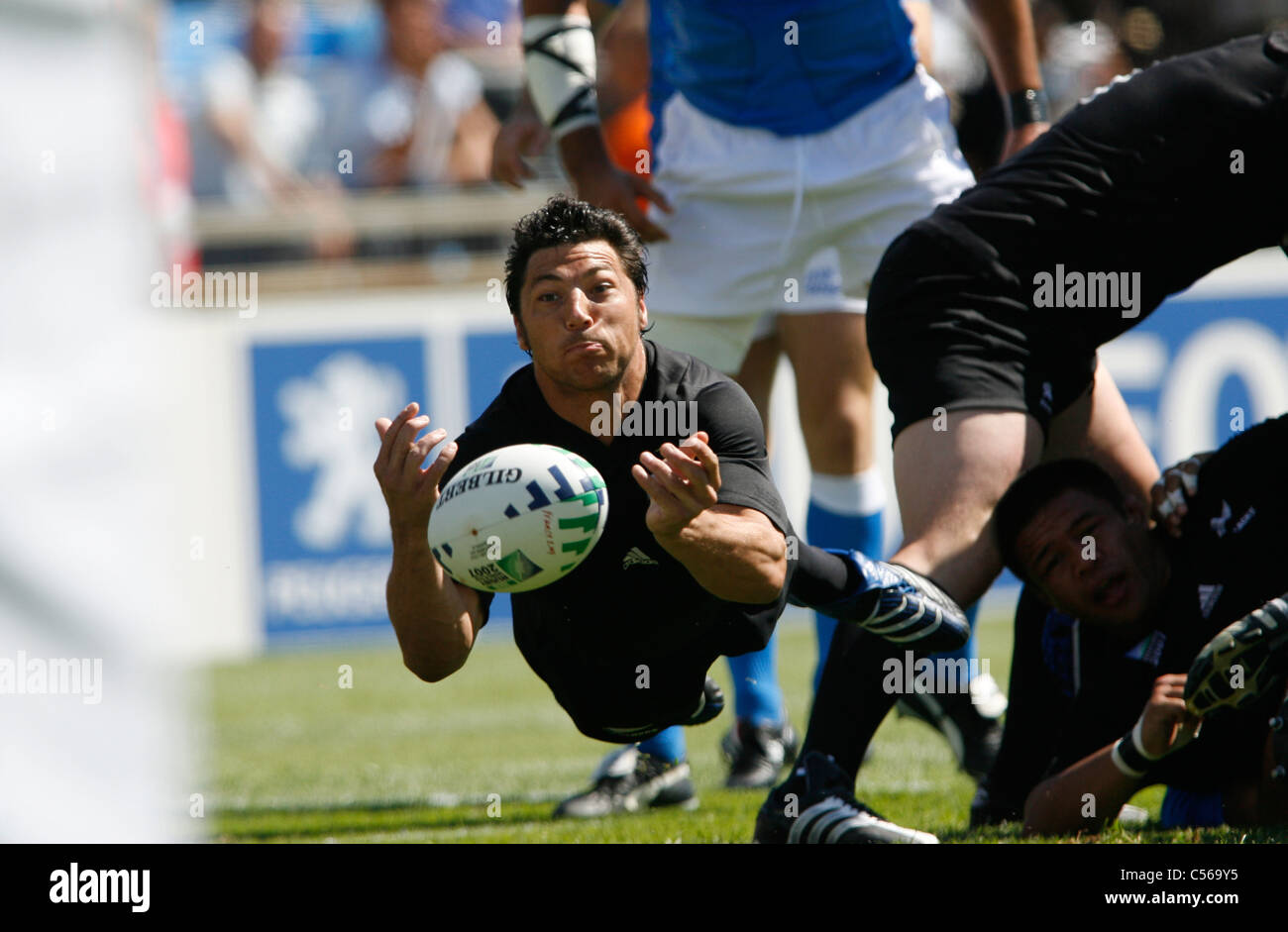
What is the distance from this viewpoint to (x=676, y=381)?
324 cm

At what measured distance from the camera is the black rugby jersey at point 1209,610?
3.51 meters

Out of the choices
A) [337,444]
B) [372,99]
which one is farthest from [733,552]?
[372,99]

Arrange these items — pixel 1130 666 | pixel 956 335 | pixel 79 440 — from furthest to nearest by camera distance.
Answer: pixel 1130 666 < pixel 956 335 < pixel 79 440

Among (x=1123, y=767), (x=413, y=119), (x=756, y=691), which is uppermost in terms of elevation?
(x=413, y=119)

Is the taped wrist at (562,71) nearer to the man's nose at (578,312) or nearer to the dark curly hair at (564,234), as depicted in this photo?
the dark curly hair at (564,234)

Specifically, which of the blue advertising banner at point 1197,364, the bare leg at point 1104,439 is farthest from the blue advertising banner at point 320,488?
the bare leg at point 1104,439

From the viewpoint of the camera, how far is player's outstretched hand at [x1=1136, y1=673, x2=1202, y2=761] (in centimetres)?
324

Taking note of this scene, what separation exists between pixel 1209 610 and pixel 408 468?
5.96ft

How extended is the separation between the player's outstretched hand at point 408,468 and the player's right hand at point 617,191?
4.35 feet

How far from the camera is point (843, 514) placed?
4.55 metres

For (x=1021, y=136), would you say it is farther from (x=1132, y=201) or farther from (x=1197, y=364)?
(x=1197, y=364)

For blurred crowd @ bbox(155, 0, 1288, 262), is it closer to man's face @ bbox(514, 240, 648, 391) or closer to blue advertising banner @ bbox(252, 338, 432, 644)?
blue advertising banner @ bbox(252, 338, 432, 644)

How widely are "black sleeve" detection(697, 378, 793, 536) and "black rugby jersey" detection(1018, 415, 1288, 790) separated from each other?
99 centimetres
